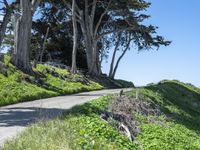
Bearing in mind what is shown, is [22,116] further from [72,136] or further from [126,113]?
[72,136]

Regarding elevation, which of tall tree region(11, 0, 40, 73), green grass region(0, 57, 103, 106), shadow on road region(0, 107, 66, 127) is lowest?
shadow on road region(0, 107, 66, 127)

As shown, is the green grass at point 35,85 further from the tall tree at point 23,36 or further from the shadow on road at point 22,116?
the shadow on road at point 22,116

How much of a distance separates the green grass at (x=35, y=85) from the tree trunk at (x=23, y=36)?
920mm

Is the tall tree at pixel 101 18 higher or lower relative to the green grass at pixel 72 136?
higher

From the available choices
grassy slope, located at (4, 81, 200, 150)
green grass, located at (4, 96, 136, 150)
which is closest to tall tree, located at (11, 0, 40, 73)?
grassy slope, located at (4, 81, 200, 150)

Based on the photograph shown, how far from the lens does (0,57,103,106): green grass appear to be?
88.2ft

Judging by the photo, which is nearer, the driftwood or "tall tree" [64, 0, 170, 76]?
the driftwood

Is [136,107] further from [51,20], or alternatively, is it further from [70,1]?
[51,20]

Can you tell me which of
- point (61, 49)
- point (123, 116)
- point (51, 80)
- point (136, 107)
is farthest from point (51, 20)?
point (123, 116)

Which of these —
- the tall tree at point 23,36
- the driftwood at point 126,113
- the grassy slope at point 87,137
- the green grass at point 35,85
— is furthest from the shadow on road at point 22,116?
the tall tree at point 23,36

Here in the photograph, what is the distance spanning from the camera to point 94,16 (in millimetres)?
55906

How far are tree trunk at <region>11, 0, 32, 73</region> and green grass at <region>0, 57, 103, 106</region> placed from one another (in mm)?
920

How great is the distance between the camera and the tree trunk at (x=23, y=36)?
34.8m

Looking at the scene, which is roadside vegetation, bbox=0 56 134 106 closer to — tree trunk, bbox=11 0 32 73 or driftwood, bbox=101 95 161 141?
tree trunk, bbox=11 0 32 73
